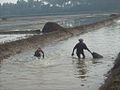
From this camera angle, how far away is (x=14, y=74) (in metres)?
17.7

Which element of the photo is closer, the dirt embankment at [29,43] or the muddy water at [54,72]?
the muddy water at [54,72]

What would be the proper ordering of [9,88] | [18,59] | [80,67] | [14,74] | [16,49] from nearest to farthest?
1. [9,88]
2. [14,74]
3. [80,67]
4. [18,59]
5. [16,49]

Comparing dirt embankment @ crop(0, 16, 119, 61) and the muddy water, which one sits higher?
the muddy water

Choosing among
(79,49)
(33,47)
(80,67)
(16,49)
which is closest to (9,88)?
(80,67)

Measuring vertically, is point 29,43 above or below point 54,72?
below

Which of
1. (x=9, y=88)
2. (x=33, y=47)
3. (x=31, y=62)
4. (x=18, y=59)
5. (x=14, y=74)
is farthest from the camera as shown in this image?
(x=33, y=47)

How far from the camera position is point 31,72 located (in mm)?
18062

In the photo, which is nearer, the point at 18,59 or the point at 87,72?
the point at 87,72

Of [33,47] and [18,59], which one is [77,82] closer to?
[18,59]

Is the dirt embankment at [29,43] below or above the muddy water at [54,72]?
below

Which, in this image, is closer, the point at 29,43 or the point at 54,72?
the point at 54,72

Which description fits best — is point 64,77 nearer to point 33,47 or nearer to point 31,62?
point 31,62

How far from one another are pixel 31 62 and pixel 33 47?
31.7 ft

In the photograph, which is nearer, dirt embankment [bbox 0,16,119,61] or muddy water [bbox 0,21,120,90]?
muddy water [bbox 0,21,120,90]
